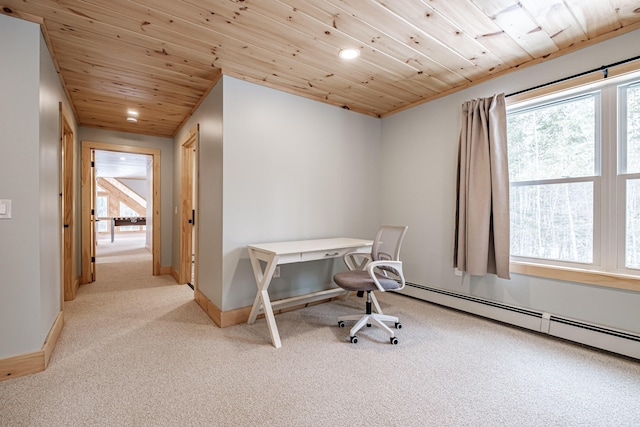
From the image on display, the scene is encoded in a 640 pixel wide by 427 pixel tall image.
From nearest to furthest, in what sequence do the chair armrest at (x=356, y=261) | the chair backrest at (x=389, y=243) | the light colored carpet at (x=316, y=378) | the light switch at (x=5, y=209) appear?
the light colored carpet at (x=316, y=378) → the light switch at (x=5, y=209) → the chair backrest at (x=389, y=243) → the chair armrest at (x=356, y=261)

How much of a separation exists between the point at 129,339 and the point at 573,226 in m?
3.88

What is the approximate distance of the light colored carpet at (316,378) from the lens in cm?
150

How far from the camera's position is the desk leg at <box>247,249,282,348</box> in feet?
7.59

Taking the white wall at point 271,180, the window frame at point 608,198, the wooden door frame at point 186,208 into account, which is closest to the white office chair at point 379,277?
the white wall at point 271,180

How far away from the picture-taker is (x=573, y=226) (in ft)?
7.98

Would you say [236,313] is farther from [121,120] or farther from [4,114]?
[121,120]

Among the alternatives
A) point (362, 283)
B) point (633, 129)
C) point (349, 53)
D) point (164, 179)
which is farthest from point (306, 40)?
point (164, 179)

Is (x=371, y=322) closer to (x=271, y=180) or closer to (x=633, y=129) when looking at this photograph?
(x=271, y=180)

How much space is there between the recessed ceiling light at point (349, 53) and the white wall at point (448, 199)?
1401 millimetres

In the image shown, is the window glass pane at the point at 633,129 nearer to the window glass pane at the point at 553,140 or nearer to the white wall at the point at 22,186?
the window glass pane at the point at 553,140

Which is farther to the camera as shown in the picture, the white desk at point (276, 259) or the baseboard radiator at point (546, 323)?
the white desk at point (276, 259)

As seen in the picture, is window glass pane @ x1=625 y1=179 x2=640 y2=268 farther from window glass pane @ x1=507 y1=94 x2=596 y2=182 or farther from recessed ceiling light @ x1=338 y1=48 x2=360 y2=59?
recessed ceiling light @ x1=338 y1=48 x2=360 y2=59

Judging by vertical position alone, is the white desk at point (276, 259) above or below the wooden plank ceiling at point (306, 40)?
below

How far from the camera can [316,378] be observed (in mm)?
1843
